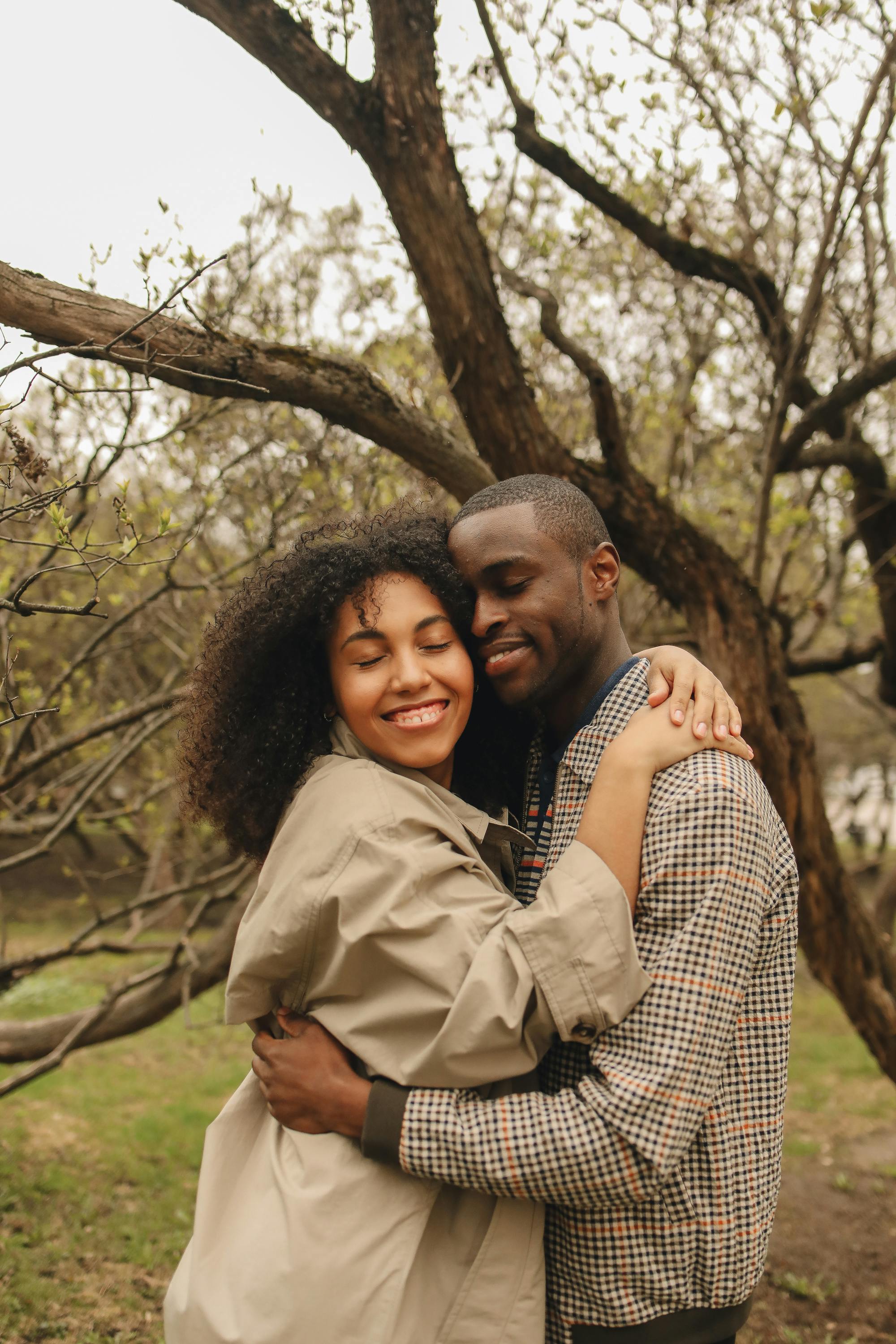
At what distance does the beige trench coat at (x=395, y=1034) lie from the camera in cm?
179

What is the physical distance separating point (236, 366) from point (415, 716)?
1399 mm

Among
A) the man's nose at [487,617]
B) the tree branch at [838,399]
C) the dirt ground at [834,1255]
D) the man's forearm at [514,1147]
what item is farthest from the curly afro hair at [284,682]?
the dirt ground at [834,1255]

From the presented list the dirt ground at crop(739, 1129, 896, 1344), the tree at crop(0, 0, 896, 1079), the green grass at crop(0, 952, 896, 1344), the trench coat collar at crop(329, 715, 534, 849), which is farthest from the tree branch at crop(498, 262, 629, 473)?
the dirt ground at crop(739, 1129, 896, 1344)

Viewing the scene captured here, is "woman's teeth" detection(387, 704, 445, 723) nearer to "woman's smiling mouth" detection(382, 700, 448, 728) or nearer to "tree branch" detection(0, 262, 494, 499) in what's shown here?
"woman's smiling mouth" detection(382, 700, 448, 728)

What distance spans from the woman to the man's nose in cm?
10

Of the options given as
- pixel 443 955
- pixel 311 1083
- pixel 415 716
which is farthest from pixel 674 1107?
pixel 415 716

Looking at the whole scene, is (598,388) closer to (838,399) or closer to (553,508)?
(838,399)

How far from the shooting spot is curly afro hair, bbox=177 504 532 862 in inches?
95.0

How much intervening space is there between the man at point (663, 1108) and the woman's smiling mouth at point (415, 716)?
38 centimetres

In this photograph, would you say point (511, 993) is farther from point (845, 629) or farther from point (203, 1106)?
point (203, 1106)

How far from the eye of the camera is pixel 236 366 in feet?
10.1

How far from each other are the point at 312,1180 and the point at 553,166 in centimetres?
413

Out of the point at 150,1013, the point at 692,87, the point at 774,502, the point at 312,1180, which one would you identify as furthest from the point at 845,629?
the point at 312,1180

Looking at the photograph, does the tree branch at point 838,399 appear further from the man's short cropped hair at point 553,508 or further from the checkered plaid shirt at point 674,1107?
the checkered plaid shirt at point 674,1107
